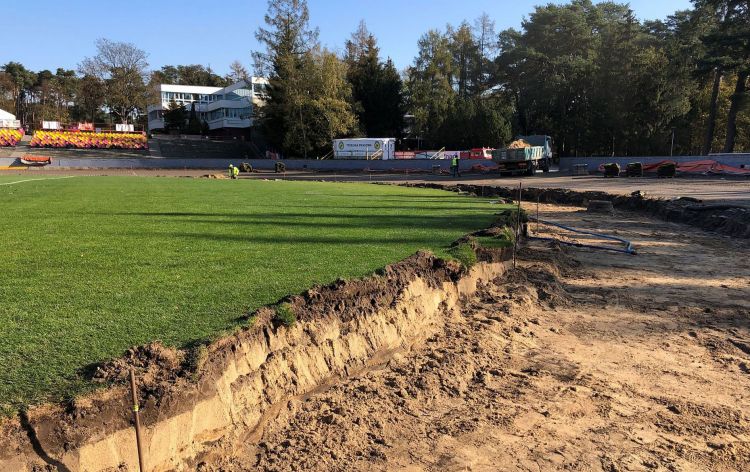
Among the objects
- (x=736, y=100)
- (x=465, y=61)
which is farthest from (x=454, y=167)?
(x=465, y=61)

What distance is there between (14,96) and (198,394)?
103 meters

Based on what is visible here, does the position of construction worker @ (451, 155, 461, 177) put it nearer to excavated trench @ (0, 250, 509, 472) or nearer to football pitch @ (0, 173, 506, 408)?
football pitch @ (0, 173, 506, 408)

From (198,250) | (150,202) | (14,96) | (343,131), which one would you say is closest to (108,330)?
(198,250)

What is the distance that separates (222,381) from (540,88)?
53.2m

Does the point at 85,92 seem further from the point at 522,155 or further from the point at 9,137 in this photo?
the point at 522,155

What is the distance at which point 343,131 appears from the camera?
54.4m

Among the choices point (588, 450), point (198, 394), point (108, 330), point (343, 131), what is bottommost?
point (588, 450)

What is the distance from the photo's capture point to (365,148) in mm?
50375

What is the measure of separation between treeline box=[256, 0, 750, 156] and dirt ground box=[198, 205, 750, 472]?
40.2 metres

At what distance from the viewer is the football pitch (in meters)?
3.49

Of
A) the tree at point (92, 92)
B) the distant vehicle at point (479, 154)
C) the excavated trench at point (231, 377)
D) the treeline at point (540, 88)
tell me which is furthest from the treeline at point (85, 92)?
the excavated trench at point (231, 377)

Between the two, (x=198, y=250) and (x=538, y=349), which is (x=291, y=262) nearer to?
(x=198, y=250)

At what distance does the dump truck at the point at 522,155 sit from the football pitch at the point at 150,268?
24232mm

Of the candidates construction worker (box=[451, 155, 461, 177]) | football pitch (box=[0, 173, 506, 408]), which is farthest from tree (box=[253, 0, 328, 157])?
football pitch (box=[0, 173, 506, 408])
